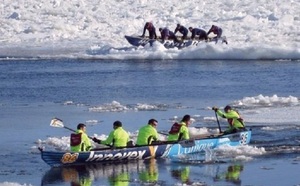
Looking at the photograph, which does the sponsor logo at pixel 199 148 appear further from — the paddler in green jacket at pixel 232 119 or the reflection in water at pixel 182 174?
the reflection in water at pixel 182 174

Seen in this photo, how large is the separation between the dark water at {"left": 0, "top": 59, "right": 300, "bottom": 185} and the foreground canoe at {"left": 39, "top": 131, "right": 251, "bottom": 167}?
194 millimetres

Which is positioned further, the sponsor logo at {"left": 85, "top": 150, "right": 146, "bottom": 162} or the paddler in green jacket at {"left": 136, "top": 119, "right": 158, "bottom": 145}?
the paddler in green jacket at {"left": 136, "top": 119, "right": 158, "bottom": 145}

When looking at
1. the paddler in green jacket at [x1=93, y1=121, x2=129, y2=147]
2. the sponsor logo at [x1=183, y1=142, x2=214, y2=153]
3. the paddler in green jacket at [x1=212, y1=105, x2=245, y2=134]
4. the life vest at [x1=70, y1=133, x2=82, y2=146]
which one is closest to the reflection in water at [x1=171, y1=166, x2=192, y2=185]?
the paddler in green jacket at [x1=93, y1=121, x2=129, y2=147]

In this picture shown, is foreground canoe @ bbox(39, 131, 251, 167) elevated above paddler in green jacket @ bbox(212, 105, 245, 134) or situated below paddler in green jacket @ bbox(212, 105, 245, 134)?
below

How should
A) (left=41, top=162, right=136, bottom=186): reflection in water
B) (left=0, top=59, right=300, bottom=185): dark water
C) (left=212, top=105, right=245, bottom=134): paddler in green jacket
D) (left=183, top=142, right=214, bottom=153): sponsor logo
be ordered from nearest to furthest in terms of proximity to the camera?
(left=41, top=162, right=136, bottom=186): reflection in water < (left=0, top=59, right=300, bottom=185): dark water < (left=183, top=142, right=214, bottom=153): sponsor logo < (left=212, top=105, right=245, bottom=134): paddler in green jacket

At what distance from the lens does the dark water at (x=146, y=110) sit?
18.2 m

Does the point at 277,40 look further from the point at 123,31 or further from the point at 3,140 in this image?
the point at 3,140

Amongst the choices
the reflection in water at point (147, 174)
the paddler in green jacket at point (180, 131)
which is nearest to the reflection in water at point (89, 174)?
the reflection in water at point (147, 174)

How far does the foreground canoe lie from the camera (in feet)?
61.7

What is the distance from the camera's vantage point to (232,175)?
17953mm

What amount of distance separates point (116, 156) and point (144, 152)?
2.07 feet

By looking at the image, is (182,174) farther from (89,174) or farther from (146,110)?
(146,110)

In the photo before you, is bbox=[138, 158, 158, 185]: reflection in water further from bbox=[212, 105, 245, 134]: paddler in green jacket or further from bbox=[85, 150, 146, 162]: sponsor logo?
bbox=[212, 105, 245, 134]: paddler in green jacket

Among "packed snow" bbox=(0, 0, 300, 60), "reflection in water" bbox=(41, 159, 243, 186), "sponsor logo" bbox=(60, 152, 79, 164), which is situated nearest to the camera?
A: "reflection in water" bbox=(41, 159, 243, 186)
